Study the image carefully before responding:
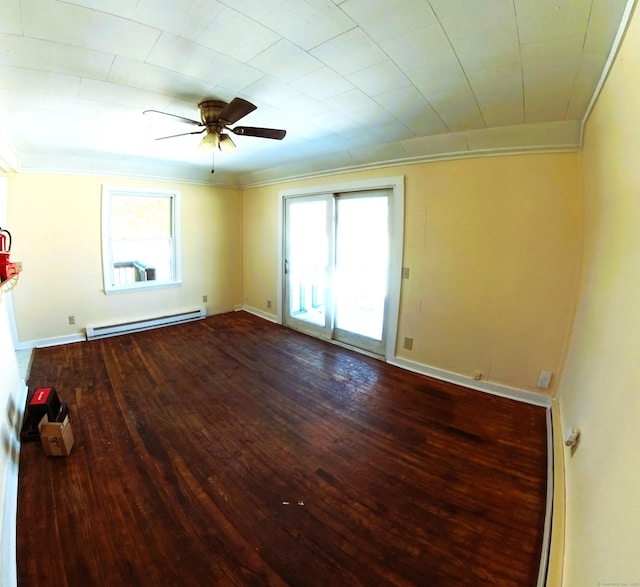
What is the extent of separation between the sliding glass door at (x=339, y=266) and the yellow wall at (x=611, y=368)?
73.5 inches

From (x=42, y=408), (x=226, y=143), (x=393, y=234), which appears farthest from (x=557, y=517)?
(x=42, y=408)

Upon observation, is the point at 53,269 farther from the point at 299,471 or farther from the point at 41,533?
the point at 299,471

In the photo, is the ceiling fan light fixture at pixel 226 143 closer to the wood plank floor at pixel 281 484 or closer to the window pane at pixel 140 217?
the wood plank floor at pixel 281 484

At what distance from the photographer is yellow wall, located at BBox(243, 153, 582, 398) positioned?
2350 millimetres

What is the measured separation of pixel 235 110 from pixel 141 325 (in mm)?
3615

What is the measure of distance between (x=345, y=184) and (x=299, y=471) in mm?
3068

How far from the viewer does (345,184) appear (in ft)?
11.6

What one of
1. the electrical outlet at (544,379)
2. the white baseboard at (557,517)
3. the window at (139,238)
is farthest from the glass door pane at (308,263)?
the white baseboard at (557,517)

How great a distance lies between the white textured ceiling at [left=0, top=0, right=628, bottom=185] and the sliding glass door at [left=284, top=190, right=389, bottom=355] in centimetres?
98

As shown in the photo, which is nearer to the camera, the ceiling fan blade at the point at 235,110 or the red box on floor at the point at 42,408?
the ceiling fan blade at the point at 235,110

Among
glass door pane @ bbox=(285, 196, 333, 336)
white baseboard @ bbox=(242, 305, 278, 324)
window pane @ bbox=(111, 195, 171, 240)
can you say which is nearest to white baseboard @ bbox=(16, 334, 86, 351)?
window pane @ bbox=(111, 195, 171, 240)

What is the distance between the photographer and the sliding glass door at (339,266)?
3457 mm

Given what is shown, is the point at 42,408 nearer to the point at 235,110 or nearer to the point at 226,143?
the point at 226,143

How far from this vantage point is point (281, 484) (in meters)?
1.72
